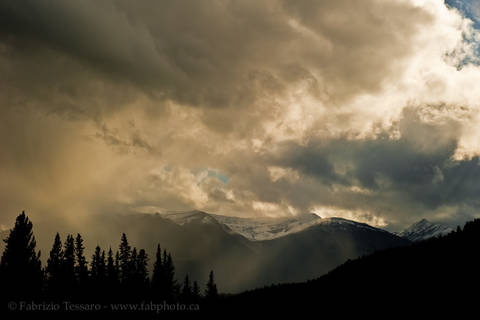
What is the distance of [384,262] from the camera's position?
90000mm

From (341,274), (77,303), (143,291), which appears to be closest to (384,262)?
(341,274)

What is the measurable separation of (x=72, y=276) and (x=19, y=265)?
23.8 m

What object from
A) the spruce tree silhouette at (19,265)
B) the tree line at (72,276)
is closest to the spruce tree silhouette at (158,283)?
the tree line at (72,276)

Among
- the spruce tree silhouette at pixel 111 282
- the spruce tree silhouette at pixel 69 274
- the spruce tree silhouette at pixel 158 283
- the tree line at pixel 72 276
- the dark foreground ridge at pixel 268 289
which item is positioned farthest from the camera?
the spruce tree silhouette at pixel 158 283

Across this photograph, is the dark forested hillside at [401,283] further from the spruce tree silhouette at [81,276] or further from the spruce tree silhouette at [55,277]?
the spruce tree silhouette at [55,277]

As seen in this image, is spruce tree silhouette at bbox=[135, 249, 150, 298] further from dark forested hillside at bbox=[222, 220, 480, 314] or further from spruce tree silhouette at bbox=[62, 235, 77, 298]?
dark forested hillside at bbox=[222, 220, 480, 314]

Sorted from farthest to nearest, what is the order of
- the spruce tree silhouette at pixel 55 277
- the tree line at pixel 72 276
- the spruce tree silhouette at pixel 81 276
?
the spruce tree silhouette at pixel 81 276
the spruce tree silhouette at pixel 55 277
the tree line at pixel 72 276

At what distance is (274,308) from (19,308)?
51.5 meters

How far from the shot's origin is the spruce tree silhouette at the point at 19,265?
55.2 meters

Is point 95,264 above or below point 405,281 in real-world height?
above

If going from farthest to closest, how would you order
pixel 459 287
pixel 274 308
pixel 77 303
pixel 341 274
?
1. pixel 341 274
2. pixel 274 308
3. pixel 77 303
4. pixel 459 287

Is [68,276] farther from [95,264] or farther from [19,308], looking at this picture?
[19,308]

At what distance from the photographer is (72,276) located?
79.8m

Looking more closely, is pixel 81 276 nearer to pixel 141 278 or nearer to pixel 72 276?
pixel 72 276
